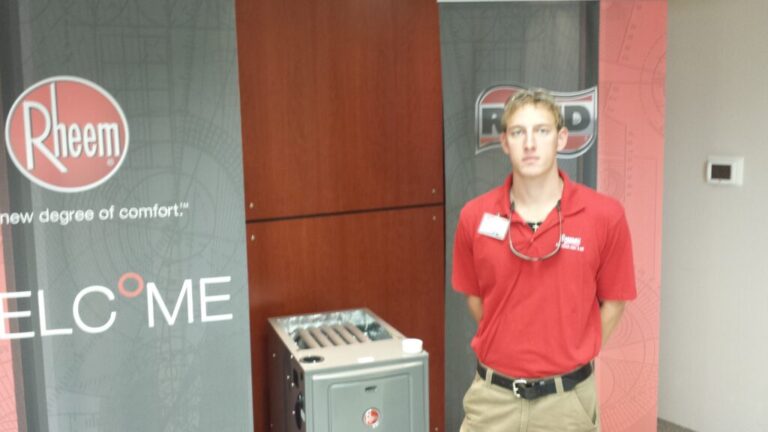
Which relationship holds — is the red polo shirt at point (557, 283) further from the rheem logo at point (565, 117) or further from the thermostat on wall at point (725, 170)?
the thermostat on wall at point (725, 170)

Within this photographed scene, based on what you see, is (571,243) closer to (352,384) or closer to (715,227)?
(352,384)

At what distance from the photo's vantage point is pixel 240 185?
9.34ft

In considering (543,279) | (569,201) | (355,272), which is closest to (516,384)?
(543,279)

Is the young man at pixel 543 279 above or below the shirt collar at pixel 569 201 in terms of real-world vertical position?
below

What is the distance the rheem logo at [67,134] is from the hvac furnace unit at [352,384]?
0.84m

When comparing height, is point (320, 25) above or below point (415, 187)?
above

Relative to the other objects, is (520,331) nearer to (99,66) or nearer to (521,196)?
(521,196)

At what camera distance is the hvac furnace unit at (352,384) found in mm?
2533

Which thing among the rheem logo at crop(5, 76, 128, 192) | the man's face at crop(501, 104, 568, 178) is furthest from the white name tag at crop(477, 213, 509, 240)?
the rheem logo at crop(5, 76, 128, 192)

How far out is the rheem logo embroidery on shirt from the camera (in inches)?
93.7

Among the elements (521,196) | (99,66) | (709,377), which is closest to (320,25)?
(99,66)

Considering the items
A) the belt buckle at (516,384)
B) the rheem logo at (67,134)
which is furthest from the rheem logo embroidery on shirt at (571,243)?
the rheem logo at (67,134)

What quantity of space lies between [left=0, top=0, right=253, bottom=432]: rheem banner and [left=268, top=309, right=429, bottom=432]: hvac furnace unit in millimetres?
299

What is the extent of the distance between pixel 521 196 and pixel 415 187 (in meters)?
0.81
